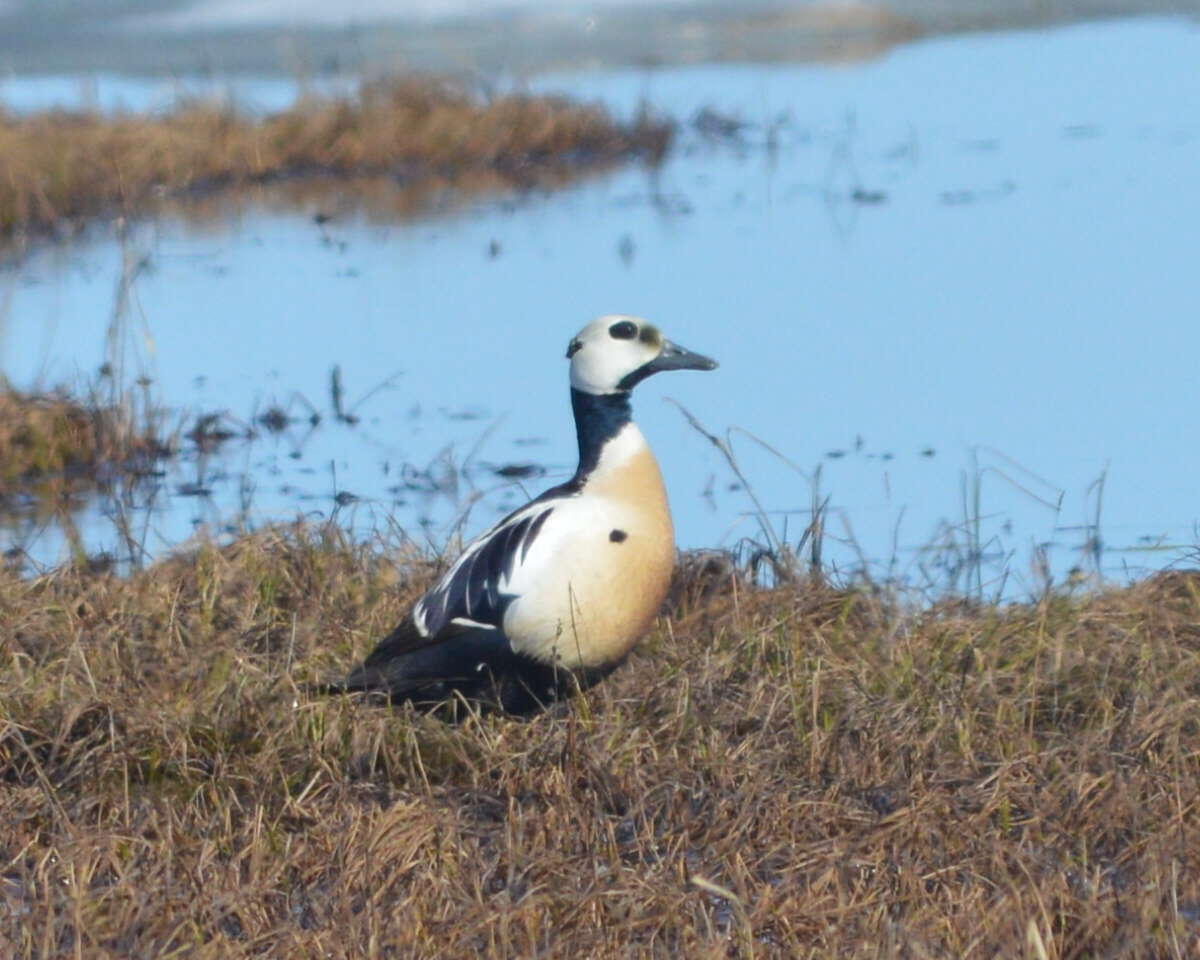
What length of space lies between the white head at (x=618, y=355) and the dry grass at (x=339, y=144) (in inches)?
347

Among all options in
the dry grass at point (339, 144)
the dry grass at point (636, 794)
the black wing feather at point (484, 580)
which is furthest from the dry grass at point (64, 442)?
the dry grass at point (339, 144)

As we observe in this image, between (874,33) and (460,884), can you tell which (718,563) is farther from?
(874,33)

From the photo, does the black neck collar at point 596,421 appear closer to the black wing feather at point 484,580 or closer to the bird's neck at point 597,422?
the bird's neck at point 597,422

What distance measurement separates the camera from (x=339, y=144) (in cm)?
1417

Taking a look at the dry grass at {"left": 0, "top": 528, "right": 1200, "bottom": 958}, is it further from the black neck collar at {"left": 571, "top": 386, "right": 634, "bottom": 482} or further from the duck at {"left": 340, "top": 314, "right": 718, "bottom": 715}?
the black neck collar at {"left": 571, "top": 386, "right": 634, "bottom": 482}

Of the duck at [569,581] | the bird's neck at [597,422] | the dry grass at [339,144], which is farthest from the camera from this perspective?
the dry grass at [339,144]

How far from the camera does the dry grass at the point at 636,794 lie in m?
3.59

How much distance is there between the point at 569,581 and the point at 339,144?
10392 mm

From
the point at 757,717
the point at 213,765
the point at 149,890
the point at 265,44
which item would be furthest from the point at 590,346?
the point at 265,44

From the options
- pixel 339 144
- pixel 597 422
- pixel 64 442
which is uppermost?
pixel 597 422

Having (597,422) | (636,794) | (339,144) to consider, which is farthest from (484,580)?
(339,144)

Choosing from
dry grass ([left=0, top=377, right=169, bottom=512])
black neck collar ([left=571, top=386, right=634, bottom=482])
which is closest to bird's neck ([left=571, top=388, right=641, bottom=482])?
black neck collar ([left=571, top=386, right=634, bottom=482])

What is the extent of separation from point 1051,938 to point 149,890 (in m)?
1.56

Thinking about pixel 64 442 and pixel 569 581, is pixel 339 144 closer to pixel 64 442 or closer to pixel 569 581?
pixel 64 442
